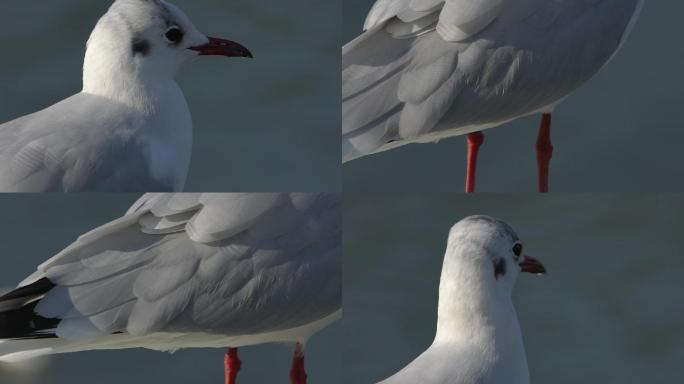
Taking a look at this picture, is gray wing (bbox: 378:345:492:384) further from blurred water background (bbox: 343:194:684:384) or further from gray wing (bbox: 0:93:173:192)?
gray wing (bbox: 0:93:173:192)

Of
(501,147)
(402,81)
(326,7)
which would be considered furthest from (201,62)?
(402,81)

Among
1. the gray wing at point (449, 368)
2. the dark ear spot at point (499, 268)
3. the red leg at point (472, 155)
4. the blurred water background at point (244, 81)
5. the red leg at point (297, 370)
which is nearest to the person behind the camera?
the gray wing at point (449, 368)

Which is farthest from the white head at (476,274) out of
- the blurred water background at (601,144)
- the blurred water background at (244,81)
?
the blurred water background at (244,81)

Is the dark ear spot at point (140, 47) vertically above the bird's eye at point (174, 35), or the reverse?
the bird's eye at point (174, 35)

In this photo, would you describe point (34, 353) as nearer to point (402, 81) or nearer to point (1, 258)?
point (1, 258)

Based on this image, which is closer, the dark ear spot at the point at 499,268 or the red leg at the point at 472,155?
the dark ear spot at the point at 499,268

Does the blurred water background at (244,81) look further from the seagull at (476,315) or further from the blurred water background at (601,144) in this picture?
the seagull at (476,315)

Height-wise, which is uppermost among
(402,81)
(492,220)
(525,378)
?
(402,81)

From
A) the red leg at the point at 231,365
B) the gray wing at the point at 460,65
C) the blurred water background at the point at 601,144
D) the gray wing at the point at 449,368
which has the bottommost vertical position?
the red leg at the point at 231,365
